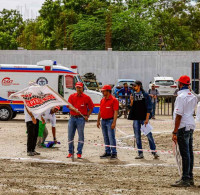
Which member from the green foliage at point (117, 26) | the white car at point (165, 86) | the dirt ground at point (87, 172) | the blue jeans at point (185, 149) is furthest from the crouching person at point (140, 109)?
the green foliage at point (117, 26)

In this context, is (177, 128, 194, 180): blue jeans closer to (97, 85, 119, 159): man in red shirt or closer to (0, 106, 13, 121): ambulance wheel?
(97, 85, 119, 159): man in red shirt

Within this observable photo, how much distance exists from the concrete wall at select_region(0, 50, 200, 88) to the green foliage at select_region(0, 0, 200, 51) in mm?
10625

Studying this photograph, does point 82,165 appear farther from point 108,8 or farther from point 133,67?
point 108,8

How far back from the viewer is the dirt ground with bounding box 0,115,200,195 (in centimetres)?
929

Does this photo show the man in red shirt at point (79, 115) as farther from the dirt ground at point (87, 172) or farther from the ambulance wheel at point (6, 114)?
the ambulance wheel at point (6, 114)

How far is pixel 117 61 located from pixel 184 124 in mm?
32399

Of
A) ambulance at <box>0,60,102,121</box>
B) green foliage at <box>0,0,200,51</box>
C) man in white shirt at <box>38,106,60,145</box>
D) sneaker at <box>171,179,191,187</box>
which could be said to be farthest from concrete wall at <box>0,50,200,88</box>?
sneaker at <box>171,179,191,187</box>

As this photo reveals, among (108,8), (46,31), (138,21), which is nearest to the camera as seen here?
(138,21)

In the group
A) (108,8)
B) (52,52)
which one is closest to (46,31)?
(108,8)

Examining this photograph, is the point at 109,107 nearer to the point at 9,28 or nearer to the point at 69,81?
the point at 69,81

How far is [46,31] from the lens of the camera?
64812mm

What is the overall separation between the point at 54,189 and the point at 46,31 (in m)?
56.6

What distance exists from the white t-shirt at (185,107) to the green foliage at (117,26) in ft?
141

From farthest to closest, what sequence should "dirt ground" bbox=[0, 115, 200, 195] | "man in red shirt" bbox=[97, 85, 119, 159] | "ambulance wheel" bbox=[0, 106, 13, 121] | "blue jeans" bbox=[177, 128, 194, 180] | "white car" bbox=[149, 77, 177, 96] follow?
"white car" bbox=[149, 77, 177, 96]
"ambulance wheel" bbox=[0, 106, 13, 121]
"man in red shirt" bbox=[97, 85, 119, 159]
"blue jeans" bbox=[177, 128, 194, 180]
"dirt ground" bbox=[0, 115, 200, 195]
